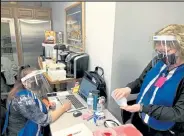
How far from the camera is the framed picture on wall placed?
226 cm

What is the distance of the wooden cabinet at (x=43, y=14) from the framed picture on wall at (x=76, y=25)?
1451 millimetres

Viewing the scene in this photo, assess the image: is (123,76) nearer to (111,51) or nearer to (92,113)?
(111,51)

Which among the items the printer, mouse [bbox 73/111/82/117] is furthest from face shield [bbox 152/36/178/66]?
the printer

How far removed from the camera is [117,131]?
1.13 meters

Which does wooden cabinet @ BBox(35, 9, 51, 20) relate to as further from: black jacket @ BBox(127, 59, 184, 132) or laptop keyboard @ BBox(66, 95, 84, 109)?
black jacket @ BBox(127, 59, 184, 132)

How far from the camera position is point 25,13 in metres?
3.88

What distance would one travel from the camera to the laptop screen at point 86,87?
1.65 m

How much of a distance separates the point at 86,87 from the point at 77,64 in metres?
0.45

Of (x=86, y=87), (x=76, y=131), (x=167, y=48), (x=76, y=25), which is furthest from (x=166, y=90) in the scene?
(x=76, y=25)

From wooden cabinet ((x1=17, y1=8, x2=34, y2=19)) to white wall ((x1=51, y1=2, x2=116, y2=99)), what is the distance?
7.86ft

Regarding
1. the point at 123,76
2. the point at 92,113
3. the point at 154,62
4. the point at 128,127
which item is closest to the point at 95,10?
the point at 123,76

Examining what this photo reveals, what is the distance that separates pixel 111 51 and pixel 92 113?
633mm

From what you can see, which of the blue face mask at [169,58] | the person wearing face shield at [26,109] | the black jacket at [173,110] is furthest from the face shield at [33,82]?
the blue face mask at [169,58]

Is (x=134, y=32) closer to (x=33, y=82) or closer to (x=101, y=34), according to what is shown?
(x=101, y=34)
